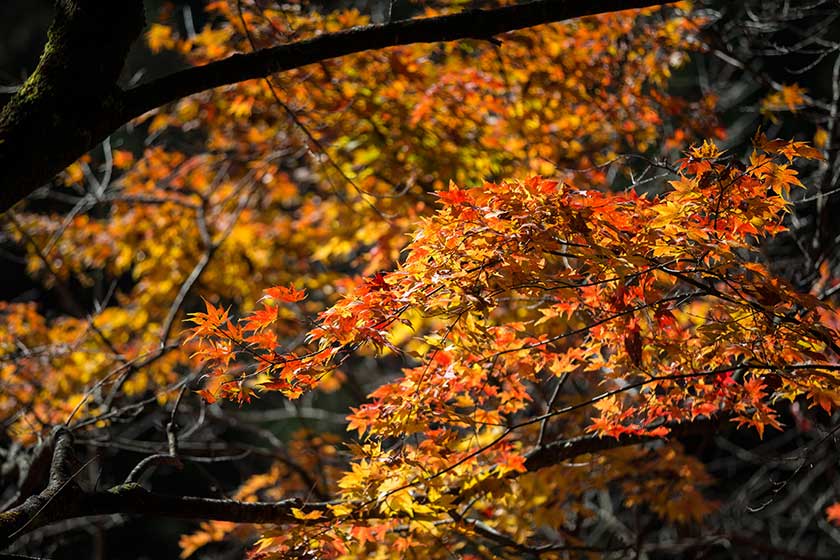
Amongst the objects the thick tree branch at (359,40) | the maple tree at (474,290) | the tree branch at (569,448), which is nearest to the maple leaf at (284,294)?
the maple tree at (474,290)

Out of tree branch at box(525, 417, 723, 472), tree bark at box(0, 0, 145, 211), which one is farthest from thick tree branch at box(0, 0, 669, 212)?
tree branch at box(525, 417, 723, 472)

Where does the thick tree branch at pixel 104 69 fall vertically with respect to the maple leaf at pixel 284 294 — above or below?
above

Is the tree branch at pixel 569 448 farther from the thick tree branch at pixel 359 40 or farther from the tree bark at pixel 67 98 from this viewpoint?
the tree bark at pixel 67 98

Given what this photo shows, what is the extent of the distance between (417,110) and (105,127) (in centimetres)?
236

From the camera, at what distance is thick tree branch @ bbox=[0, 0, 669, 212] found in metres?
2.09

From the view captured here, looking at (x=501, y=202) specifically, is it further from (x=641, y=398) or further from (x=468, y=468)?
(x=641, y=398)

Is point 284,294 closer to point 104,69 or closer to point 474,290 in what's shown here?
point 474,290

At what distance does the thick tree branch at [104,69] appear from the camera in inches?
82.2

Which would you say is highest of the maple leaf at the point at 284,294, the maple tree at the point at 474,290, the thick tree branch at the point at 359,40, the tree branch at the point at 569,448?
the thick tree branch at the point at 359,40

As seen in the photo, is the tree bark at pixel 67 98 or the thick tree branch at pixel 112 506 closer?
the thick tree branch at pixel 112 506

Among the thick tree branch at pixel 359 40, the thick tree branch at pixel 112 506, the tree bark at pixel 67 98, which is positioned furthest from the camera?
the thick tree branch at pixel 359 40

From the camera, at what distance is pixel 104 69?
2.20 metres

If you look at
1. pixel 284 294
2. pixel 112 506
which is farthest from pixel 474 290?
pixel 112 506

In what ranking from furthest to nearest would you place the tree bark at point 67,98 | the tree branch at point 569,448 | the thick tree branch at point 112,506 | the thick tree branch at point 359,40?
the tree branch at point 569,448 → the thick tree branch at point 359,40 → the tree bark at point 67,98 → the thick tree branch at point 112,506
